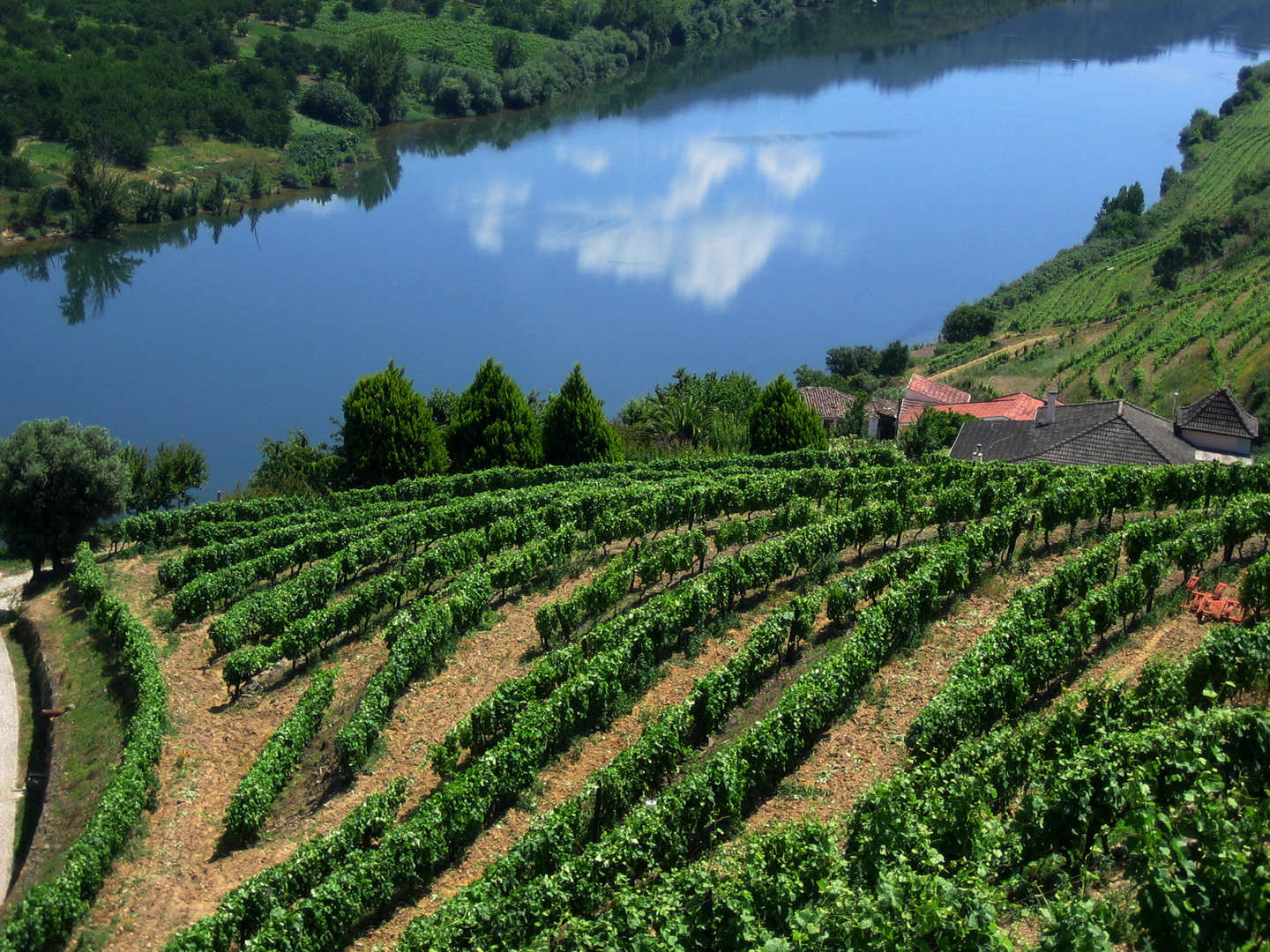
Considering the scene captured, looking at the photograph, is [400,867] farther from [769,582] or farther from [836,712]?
[769,582]

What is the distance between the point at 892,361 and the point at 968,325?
8.37 meters

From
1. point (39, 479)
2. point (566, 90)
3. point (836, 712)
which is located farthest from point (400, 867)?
point (566, 90)

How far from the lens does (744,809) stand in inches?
631

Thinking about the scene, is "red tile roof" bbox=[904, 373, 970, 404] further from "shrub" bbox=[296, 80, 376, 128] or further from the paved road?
"shrub" bbox=[296, 80, 376, 128]

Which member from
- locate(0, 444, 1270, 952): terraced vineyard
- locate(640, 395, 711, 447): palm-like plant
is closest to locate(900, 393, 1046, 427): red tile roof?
locate(640, 395, 711, 447): palm-like plant

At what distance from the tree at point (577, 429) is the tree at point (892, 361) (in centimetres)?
3606

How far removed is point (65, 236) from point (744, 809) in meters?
75.9

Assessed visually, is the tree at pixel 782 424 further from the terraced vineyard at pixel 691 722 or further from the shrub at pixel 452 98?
the shrub at pixel 452 98

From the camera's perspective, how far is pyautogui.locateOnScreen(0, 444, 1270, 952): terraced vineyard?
12.5 m

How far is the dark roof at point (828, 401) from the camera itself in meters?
55.0

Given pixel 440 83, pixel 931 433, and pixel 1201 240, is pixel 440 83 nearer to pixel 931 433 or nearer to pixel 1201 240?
pixel 1201 240

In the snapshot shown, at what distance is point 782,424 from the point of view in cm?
3678

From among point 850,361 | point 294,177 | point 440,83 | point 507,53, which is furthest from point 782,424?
point 507,53

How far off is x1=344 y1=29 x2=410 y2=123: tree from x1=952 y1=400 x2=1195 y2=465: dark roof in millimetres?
79056
